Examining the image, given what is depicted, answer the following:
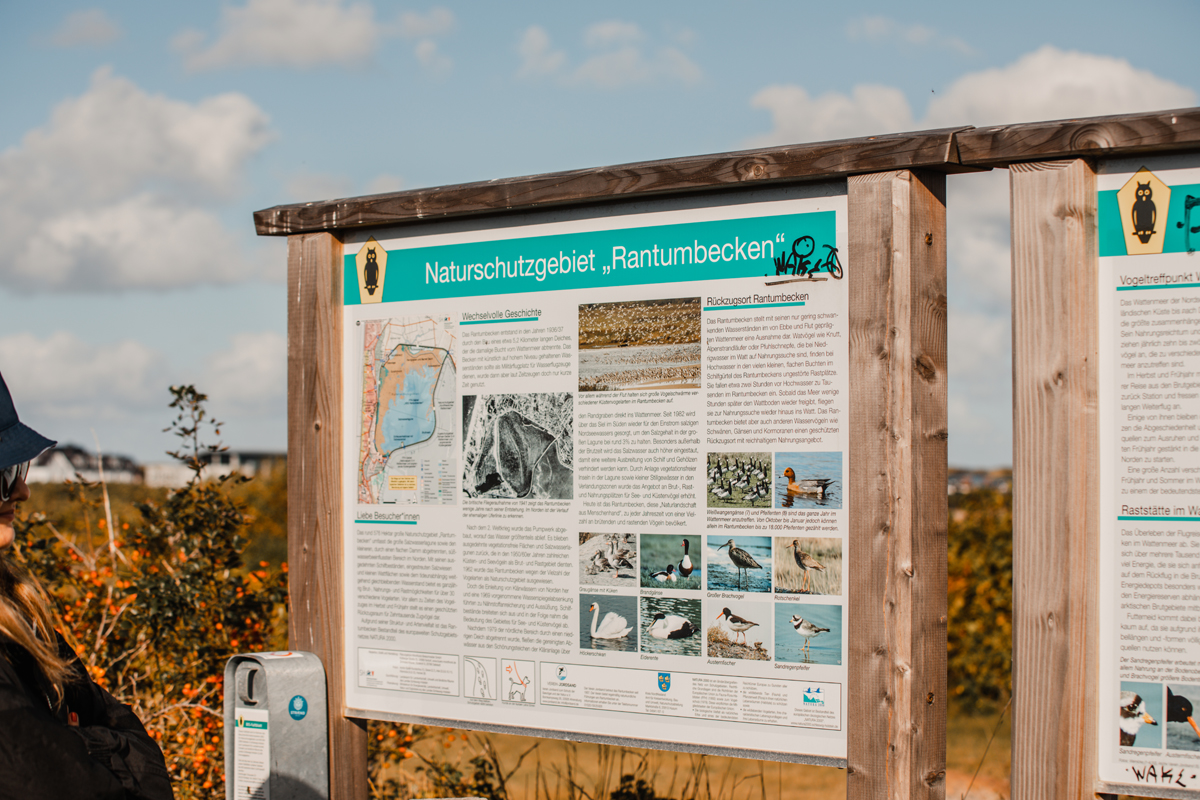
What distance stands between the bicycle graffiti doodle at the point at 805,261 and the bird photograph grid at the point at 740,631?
0.98 metres

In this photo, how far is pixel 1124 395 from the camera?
2.66m

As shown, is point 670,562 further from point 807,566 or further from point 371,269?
point 371,269

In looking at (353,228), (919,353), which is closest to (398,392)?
(353,228)

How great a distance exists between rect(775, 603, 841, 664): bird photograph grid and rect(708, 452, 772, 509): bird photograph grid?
0.31 metres

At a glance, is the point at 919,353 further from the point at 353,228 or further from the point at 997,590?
the point at 997,590

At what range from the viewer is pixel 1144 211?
104 inches

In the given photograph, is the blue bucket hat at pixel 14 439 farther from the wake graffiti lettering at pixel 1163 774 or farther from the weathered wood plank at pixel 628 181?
A: the wake graffiti lettering at pixel 1163 774

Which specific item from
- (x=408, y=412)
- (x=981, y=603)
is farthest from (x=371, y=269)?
(x=981, y=603)

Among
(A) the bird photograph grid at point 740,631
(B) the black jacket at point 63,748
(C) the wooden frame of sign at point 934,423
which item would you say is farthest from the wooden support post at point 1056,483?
(B) the black jacket at point 63,748

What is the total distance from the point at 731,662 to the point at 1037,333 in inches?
50.0

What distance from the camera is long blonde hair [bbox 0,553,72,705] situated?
6.24ft

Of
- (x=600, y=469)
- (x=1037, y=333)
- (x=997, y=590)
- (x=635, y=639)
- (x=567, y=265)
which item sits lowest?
(x=997, y=590)

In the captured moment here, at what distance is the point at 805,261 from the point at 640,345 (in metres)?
0.57

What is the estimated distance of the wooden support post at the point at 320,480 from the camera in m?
3.78
